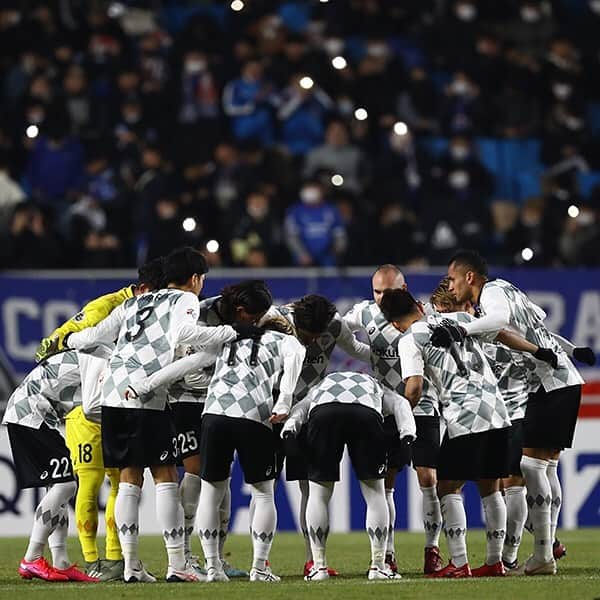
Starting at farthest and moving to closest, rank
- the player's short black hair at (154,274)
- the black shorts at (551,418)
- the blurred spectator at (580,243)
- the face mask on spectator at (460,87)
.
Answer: the face mask on spectator at (460,87), the blurred spectator at (580,243), the black shorts at (551,418), the player's short black hair at (154,274)

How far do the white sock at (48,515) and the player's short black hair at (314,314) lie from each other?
1.82 meters

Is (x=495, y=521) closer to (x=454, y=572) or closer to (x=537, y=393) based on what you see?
(x=454, y=572)

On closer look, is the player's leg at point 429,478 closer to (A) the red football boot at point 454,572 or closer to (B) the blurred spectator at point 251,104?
(A) the red football boot at point 454,572

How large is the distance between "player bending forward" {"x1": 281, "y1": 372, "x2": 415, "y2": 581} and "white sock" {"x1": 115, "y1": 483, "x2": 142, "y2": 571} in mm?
998

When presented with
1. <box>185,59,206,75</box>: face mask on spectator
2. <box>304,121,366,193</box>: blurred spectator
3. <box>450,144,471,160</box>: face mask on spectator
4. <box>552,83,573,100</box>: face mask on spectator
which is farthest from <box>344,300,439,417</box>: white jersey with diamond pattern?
<box>552,83,573,100</box>: face mask on spectator

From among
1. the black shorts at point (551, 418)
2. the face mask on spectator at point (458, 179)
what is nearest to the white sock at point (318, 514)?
the black shorts at point (551, 418)

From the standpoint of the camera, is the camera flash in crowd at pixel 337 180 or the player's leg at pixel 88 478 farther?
the camera flash in crowd at pixel 337 180

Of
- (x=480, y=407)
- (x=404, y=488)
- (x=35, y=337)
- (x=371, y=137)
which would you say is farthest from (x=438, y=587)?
(x=371, y=137)

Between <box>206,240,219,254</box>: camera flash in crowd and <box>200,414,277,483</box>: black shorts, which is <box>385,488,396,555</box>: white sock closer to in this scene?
<box>200,414,277,483</box>: black shorts

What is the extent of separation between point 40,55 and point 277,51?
283cm

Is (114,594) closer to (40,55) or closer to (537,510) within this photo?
(537,510)

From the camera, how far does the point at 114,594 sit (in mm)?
9547

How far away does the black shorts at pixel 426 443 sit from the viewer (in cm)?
1108

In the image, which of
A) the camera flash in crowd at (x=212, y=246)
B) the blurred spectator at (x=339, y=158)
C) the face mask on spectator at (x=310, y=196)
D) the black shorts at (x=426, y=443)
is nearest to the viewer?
the black shorts at (x=426, y=443)
